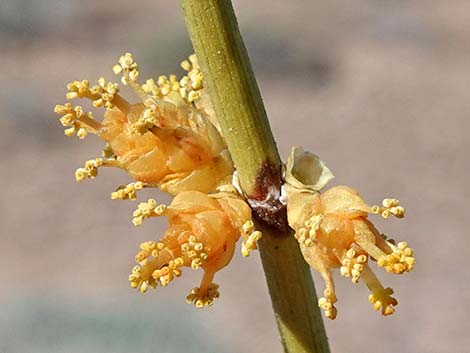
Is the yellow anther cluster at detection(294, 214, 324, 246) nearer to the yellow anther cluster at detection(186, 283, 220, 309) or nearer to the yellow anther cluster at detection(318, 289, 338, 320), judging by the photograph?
the yellow anther cluster at detection(318, 289, 338, 320)

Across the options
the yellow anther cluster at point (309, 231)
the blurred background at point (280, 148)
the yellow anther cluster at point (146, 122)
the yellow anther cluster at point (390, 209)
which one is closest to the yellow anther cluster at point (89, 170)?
the yellow anther cluster at point (146, 122)

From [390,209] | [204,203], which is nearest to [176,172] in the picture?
[204,203]

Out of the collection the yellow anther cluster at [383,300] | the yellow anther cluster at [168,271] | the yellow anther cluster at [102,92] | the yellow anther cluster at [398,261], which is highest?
the yellow anther cluster at [102,92]

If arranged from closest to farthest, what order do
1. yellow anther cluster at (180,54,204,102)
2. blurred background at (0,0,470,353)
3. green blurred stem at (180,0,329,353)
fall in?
green blurred stem at (180,0,329,353) < yellow anther cluster at (180,54,204,102) < blurred background at (0,0,470,353)

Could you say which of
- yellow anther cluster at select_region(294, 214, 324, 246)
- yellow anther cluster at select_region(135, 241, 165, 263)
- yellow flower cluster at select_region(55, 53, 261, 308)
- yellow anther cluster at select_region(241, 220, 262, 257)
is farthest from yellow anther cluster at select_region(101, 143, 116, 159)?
yellow anther cluster at select_region(294, 214, 324, 246)

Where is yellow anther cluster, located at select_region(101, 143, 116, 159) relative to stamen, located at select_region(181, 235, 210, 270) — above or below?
above

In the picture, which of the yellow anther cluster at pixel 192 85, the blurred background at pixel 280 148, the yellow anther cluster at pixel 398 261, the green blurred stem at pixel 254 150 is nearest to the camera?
the green blurred stem at pixel 254 150

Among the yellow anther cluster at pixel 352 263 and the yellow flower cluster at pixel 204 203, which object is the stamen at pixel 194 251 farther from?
the yellow anther cluster at pixel 352 263

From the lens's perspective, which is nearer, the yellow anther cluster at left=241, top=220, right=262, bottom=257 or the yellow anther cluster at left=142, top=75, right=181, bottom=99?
the yellow anther cluster at left=241, top=220, right=262, bottom=257
